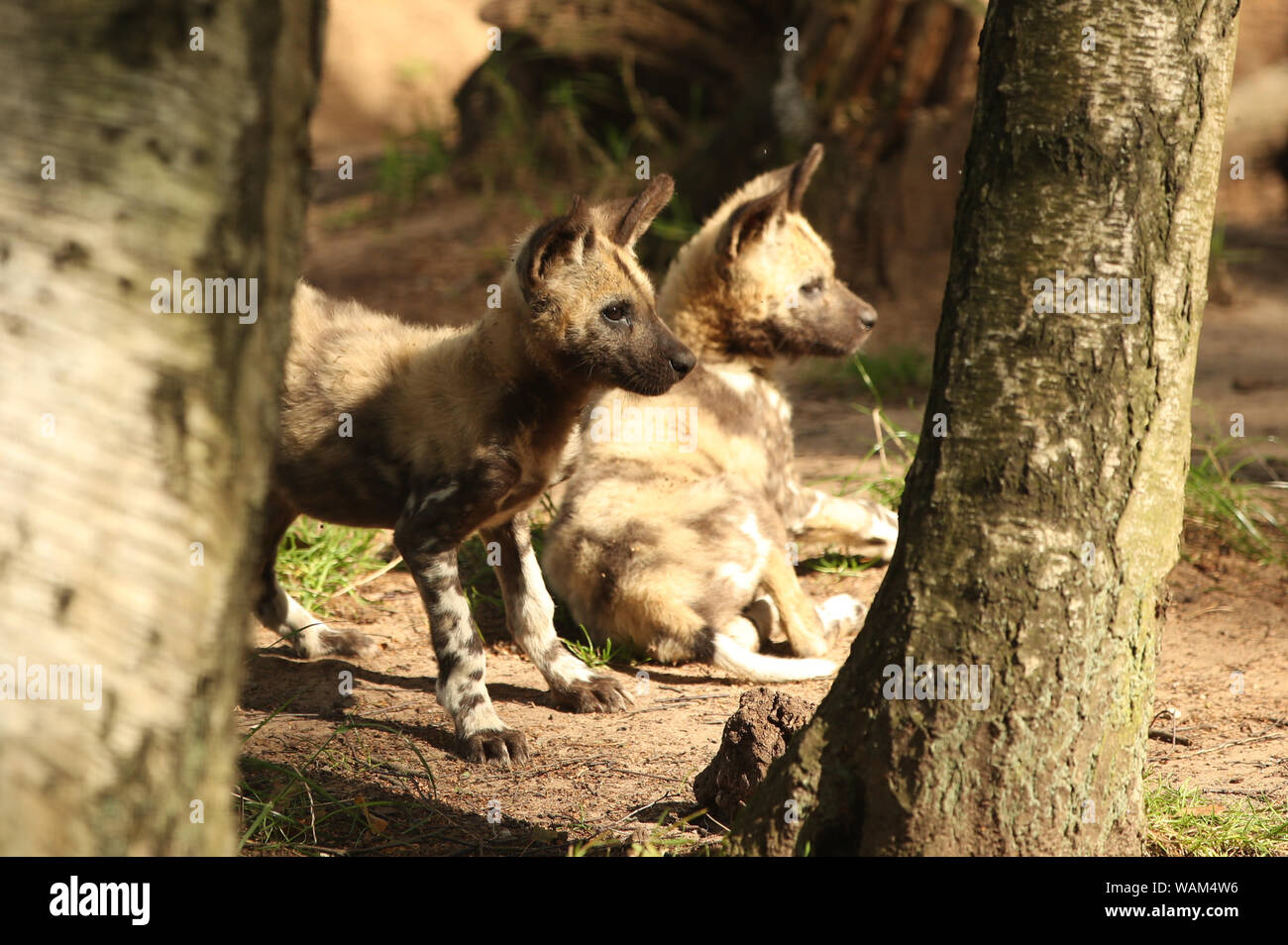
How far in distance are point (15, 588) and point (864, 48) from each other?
877cm

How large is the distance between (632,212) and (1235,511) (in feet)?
9.90

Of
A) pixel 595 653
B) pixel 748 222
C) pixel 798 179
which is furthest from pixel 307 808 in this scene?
pixel 798 179

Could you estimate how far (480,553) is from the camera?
5.81m

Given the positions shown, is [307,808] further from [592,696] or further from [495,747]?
[592,696]

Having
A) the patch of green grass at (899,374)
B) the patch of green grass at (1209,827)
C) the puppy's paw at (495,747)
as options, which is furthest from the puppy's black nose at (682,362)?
the patch of green grass at (899,374)

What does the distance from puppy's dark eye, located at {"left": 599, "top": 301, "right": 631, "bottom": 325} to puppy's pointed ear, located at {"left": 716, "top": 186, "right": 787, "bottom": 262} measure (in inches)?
56.6

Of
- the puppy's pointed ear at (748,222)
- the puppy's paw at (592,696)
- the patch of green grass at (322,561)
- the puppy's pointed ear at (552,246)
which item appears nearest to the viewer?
the puppy's pointed ear at (552,246)

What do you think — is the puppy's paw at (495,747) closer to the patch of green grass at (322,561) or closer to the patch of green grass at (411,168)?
the patch of green grass at (322,561)

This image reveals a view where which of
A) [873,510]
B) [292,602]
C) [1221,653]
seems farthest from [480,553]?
[1221,653]

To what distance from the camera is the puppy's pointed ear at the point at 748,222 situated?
5559 millimetres

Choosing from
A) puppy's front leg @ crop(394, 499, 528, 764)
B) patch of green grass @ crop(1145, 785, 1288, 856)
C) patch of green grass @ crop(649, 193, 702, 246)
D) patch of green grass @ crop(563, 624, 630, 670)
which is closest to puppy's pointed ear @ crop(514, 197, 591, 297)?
puppy's front leg @ crop(394, 499, 528, 764)

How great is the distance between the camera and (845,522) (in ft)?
18.7

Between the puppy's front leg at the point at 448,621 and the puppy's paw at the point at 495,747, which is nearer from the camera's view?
the puppy's paw at the point at 495,747

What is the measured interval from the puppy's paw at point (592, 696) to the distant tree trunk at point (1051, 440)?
6.35ft
